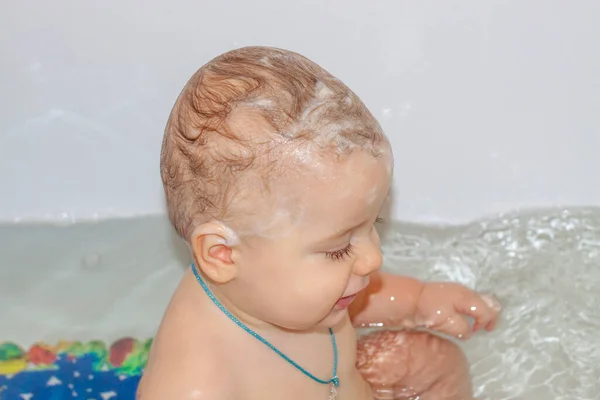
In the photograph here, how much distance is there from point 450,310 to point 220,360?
Result: 411mm

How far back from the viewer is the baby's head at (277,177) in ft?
2.71

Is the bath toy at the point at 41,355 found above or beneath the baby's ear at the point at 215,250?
beneath

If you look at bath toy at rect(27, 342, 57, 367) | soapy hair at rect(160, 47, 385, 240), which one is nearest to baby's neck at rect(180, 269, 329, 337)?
soapy hair at rect(160, 47, 385, 240)

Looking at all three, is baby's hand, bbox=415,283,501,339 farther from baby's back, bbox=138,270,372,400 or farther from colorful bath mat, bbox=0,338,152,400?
colorful bath mat, bbox=0,338,152,400

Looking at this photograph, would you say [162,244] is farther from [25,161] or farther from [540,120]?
[540,120]

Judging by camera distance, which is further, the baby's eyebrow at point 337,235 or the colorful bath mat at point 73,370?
the colorful bath mat at point 73,370

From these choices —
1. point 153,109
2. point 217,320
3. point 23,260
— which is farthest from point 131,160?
point 217,320

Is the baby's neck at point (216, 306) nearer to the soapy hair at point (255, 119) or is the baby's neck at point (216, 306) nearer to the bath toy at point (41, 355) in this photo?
the soapy hair at point (255, 119)

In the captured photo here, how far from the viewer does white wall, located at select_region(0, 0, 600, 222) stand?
140 cm

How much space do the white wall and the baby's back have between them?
0.49m

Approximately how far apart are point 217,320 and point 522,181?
0.69 meters

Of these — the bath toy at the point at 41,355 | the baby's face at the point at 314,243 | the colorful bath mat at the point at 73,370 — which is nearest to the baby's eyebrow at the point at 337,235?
the baby's face at the point at 314,243

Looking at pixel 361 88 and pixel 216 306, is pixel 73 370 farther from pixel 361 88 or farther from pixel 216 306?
pixel 361 88

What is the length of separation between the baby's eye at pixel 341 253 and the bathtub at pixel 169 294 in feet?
1.43
